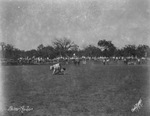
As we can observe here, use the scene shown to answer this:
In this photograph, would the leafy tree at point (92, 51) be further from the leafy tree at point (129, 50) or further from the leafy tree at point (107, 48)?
the leafy tree at point (129, 50)

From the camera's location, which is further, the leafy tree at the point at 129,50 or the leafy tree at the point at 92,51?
the leafy tree at the point at 129,50

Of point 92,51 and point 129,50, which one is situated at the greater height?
point 129,50

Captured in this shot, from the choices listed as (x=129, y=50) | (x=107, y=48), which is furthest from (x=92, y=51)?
(x=129, y=50)

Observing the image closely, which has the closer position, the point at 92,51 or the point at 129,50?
the point at 92,51

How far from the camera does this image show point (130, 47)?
2835 inches

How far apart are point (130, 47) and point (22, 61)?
113 ft

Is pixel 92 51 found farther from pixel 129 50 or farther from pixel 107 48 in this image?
pixel 129 50

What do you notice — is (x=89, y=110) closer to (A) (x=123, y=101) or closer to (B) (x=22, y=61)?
(A) (x=123, y=101)

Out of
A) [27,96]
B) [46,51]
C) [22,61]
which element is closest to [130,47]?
[46,51]

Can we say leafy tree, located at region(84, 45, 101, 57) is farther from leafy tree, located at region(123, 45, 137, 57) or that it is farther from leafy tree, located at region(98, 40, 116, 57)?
leafy tree, located at region(123, 45, 137, 57)

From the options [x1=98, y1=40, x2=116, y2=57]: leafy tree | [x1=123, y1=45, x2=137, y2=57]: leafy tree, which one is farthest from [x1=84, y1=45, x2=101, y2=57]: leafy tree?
[x1=123, y1=45, x2=137, y2=57]: leafy tree

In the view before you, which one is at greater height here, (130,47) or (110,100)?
(130,47)

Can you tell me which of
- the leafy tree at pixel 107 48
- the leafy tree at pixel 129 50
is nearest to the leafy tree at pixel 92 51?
the leafy tree at pixel 107 48

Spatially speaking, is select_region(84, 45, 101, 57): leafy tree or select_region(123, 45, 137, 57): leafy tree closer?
select_region(84, 45, 101, 57): leafy tree
